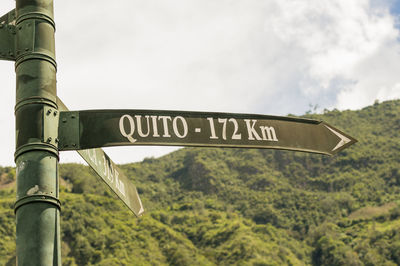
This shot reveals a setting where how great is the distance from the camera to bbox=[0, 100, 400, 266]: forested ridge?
78.9 m

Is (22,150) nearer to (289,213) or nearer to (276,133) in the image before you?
(276,133)

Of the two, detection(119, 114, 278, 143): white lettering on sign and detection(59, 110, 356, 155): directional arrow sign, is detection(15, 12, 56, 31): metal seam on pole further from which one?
detection(119, 114, 278, 143): white lettering on sign

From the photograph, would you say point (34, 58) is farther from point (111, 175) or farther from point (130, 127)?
point (111, 175)

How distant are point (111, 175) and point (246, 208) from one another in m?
113

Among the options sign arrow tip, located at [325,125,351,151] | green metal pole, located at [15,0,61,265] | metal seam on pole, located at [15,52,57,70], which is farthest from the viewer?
sign arrow tip, located at [325,125,351,151]

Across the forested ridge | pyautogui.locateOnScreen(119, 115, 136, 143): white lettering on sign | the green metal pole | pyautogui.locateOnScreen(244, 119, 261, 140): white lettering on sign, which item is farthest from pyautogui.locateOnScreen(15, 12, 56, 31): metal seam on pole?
the forested ridge

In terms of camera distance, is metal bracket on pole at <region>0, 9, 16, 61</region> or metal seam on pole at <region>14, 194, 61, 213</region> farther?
metal bracket on pole at <region>0, 9, 16, 61</region>

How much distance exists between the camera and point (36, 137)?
340cm

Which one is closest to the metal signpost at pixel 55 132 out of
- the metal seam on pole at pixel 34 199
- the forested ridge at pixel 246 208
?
the metal seam on pole at pixel 34 199

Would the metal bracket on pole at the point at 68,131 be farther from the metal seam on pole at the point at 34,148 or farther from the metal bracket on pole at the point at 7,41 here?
the metal bracket on pole at the point at 7,41

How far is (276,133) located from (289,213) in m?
112

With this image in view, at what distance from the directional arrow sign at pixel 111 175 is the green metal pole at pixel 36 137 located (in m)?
0.22

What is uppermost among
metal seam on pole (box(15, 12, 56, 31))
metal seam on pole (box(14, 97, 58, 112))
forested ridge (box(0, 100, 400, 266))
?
forested ridge (box(0, 100, 400, 266))

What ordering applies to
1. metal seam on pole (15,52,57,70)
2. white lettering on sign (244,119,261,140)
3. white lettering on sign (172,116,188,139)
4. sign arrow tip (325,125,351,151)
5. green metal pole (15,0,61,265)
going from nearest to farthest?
green metal pole (15,0,61,265)
metal seam on pole (15,52,57,70)
white lettering on sign (172,116,188,139)
white lettering on sign (244,119,261,140)
sign arrow tip (325,125,351,151)
